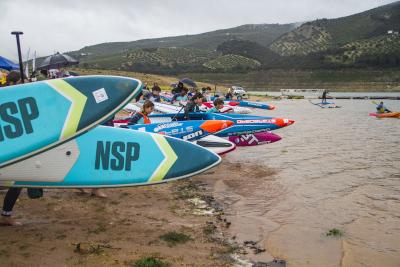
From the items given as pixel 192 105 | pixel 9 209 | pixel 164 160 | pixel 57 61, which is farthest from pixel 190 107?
pixel 9 209

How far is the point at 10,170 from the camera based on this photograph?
5547 mm

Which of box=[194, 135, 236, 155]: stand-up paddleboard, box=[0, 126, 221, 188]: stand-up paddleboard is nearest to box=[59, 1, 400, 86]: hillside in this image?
box=[194, 135, 236, 155]: stand-up paddleboard

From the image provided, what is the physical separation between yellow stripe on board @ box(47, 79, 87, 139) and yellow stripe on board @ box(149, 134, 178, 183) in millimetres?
1906

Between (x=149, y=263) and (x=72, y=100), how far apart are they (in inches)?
90.0

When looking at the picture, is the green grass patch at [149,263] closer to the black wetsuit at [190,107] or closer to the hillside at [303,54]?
the black wetsuit at [190,107]

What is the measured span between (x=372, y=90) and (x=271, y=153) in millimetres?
86231

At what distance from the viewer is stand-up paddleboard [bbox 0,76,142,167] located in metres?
4.77

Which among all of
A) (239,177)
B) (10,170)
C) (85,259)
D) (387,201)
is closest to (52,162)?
(10,170)

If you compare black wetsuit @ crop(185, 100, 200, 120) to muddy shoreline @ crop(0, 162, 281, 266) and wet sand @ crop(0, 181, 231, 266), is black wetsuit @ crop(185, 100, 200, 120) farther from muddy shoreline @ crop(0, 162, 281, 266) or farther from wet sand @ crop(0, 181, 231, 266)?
wet sand @ crop(0, 181, 231, 266)

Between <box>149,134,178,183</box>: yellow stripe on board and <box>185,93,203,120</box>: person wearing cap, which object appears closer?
<box>149,134,178,183</box>: yellow stripe on board

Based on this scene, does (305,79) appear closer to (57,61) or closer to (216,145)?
(57,61)

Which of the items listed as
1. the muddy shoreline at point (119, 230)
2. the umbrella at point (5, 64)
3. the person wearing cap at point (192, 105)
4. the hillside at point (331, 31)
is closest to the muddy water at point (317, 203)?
the muddy shoreline at point (119, 230)

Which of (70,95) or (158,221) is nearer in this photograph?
(70,95)

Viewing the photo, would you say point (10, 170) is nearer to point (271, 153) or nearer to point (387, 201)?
point (387, 201)
